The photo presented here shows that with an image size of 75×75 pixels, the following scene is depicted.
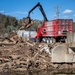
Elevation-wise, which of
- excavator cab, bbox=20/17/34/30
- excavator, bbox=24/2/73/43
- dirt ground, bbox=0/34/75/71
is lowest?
dirt ground, bbox=0/34/75/71

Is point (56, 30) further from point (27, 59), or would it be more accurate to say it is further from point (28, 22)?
point (27, 59)

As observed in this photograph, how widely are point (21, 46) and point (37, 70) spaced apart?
6.53 meters

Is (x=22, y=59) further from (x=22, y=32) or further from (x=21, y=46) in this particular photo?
(x=22, y=32)

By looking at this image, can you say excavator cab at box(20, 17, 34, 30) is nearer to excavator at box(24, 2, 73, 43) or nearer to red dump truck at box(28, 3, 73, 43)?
excavator at box(24, 2, 73, 43)

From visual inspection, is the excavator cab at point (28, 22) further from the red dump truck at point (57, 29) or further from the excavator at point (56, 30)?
the red dump truck at point (57, 29)

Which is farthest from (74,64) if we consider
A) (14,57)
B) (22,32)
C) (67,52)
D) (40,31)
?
(22,32)

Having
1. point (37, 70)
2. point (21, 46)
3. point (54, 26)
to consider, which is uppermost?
point (54, 26)

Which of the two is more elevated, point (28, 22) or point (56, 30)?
point (28, 22)

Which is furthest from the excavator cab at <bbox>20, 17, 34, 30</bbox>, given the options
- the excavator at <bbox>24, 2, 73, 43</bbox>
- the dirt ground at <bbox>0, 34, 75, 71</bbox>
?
the dirt ground at <bbox>0, 34, 75, 71</bbox>

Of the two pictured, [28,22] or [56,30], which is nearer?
[56,30]

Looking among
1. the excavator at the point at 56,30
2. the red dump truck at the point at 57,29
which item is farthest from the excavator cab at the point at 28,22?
the red dump truck at the point at 57,29

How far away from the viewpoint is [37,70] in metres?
23.1

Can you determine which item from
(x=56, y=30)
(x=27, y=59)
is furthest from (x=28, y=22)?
(x=27, y=59)

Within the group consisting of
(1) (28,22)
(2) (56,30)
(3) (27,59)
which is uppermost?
(1) (28,22)
